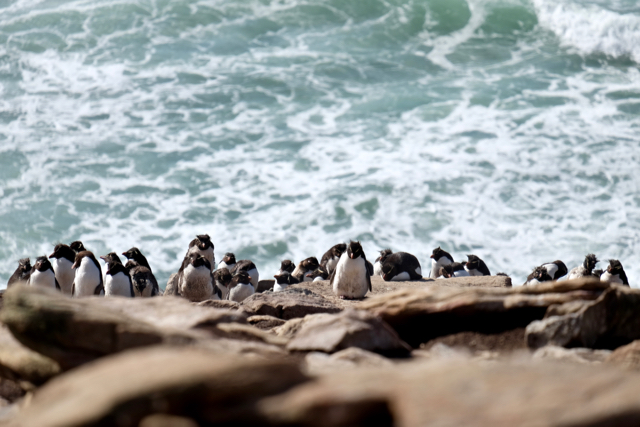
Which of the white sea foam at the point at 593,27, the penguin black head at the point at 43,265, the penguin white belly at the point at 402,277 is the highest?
the white sea foam at the point at 593,27

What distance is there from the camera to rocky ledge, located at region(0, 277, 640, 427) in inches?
121

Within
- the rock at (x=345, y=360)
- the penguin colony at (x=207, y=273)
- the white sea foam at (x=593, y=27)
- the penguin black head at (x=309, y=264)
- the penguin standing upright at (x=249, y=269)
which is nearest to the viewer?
the rock at (x=345, y=360)

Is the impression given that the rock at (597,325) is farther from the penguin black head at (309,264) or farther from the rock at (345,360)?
the penguin black head at (309,264)

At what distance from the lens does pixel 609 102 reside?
25.3 meters

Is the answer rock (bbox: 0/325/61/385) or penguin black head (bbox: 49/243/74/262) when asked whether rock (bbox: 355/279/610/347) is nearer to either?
rock (bbox: 0/325/61/385)

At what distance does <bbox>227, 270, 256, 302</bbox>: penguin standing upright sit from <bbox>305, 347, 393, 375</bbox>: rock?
819 centimetres

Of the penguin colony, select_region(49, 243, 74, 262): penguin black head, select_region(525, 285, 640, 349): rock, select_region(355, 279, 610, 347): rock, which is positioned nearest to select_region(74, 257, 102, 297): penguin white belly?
the penguin colony

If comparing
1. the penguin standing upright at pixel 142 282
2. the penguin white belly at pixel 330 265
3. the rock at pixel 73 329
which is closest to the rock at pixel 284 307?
the rock at pixel 73 329

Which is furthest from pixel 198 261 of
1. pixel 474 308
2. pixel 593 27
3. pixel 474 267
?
pixel 593 27

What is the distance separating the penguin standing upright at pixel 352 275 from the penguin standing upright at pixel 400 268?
3.28 m

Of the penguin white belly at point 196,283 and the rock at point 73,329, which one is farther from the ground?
the rock at point 73,329

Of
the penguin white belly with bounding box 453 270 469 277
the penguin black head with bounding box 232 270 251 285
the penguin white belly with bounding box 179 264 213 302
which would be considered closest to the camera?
the penguin white belly with bounding box 179 264 213 302

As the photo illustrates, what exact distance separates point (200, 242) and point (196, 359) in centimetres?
1145

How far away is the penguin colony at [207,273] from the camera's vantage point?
1152 centimetres
